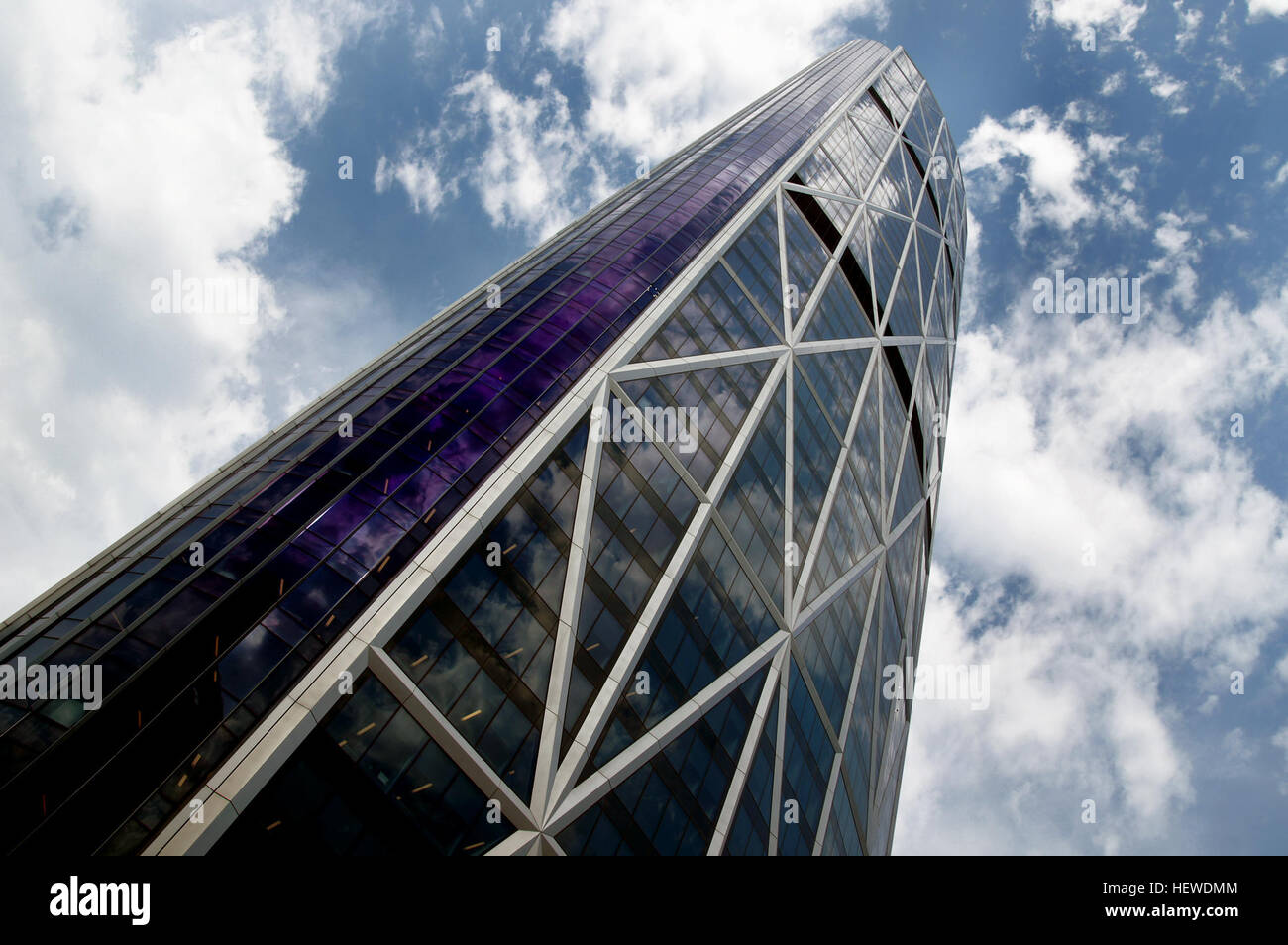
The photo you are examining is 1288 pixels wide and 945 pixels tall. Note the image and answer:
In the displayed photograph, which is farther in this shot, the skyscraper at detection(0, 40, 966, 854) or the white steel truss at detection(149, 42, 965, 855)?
the white steel truss at detection(149, 42, 965, 855)

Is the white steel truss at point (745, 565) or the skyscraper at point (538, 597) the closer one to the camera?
the skyscraper at point (538, 597)

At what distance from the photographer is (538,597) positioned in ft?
72.3

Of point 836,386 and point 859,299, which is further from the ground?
point 859,299

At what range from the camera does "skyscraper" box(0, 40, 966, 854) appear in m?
15.3

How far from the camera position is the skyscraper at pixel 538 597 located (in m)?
15.3

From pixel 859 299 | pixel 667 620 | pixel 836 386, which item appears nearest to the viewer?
pixel 667 620

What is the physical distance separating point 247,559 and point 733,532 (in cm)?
2015

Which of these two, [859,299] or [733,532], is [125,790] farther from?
[859,299]

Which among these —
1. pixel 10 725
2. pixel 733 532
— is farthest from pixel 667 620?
pixel 10 725

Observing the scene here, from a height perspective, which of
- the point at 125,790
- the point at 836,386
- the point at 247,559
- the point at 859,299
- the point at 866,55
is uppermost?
the point at 866,55

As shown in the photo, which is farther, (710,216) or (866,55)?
(866,55)

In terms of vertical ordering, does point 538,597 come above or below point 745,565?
below

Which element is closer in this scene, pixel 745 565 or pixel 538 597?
pixel 538 597
